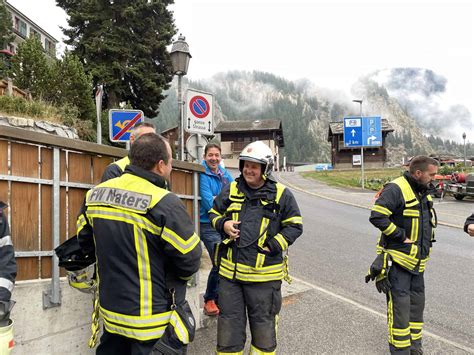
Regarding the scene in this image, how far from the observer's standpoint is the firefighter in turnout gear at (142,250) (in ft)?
6.20

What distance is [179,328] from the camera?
2.01 meters

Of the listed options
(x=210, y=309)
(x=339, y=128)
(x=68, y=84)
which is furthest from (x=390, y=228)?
(x=339, y=128)

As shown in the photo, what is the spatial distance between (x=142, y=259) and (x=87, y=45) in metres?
19.1

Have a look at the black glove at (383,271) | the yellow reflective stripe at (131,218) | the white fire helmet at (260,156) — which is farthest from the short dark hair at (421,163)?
the yellow reflective stripe at (131,218)

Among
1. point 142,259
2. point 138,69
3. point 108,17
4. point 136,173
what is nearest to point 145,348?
point 142,259

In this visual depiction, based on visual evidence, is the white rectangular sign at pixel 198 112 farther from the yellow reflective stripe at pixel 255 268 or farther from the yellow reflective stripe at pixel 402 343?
the yellow reflective stripe at pixel 402 343

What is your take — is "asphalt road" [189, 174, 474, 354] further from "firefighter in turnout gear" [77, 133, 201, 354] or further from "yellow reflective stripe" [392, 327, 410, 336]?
"firefighter in turnout gear" [77, 133, 201, 354]

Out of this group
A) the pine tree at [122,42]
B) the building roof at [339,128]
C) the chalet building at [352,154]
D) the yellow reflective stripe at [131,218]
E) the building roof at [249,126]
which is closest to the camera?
the yellow reflective stripe at [131,218]

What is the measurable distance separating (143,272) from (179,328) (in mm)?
409

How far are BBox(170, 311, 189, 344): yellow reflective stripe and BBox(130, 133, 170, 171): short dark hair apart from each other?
89cm

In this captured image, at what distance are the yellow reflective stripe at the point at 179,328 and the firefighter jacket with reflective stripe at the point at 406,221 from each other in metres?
2.16

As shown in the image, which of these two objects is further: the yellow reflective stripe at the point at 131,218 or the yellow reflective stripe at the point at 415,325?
the yellow reflective stripe at the point at 415,325

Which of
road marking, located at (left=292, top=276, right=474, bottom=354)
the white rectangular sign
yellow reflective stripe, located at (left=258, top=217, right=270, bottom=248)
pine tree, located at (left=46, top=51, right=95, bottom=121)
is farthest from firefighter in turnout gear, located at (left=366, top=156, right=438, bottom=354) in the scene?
pine tree, located at (left=46, top=51, right=95, bottom=121)

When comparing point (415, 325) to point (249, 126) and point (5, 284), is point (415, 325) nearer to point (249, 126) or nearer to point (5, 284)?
point (5, 284)
